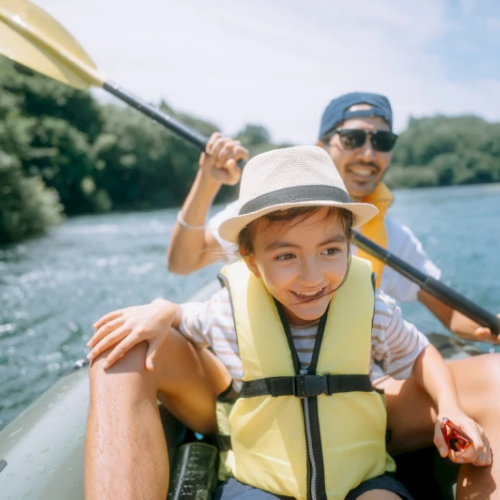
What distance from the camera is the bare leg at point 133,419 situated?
3.24 ft

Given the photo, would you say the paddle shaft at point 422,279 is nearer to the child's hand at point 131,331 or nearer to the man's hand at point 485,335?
the man's hand at point 485,335

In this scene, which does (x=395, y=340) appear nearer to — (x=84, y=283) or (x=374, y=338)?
(x=374, y=338)

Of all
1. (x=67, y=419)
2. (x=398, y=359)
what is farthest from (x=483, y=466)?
(x=67, y=419)

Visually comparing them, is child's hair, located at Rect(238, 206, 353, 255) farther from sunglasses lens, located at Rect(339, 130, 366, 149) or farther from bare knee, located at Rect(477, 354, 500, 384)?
sunglasses lens, located at Rect(339, 130, 366, 149)

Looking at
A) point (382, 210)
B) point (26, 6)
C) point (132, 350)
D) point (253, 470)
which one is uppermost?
point (26, 6)

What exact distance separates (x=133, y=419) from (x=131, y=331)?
0.19 meters

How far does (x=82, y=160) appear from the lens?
837 inches

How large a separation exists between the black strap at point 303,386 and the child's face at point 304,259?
0.46 ft

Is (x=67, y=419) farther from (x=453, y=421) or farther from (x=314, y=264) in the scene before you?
(x=453, y=421)

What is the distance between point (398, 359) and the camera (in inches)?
49.8

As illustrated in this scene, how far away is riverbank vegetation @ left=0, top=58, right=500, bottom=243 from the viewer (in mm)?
11672

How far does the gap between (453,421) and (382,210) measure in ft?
3.34

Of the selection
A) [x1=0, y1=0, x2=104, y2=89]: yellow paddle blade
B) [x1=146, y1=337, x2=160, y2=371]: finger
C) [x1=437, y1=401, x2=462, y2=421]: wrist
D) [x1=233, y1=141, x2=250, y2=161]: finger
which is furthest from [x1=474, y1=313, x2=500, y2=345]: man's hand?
[x1=0, y1=0, x2=104, y2=89]: yellow paddle blade

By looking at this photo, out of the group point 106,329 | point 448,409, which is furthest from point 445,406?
point 106,329
